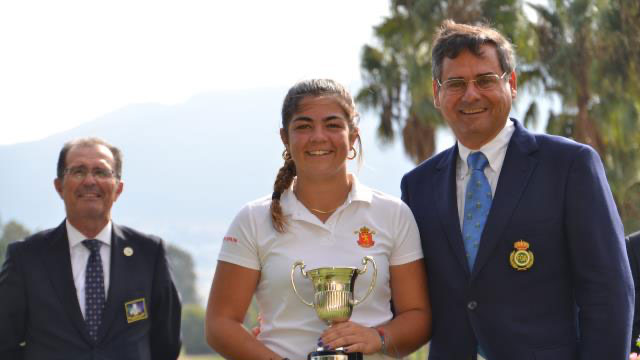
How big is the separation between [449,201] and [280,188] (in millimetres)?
756

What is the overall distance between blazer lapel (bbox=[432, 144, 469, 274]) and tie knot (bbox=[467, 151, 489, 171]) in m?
0.11

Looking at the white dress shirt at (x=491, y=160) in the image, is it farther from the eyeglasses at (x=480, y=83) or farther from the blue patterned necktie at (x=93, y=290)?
the blue patterned necktie at (x=93, y=290)

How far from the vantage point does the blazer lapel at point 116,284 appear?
556 centimetres

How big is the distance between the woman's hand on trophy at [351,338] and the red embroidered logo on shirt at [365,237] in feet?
1.25

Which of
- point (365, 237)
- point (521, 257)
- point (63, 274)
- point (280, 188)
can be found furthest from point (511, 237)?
point (63, 274)

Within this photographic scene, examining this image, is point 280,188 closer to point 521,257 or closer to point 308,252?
point 308,252

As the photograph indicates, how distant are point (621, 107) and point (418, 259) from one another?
13966 millimetres

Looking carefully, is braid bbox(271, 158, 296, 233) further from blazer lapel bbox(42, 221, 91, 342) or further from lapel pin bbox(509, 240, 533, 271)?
blazer lapel bbox(42, 221, 91, 342)

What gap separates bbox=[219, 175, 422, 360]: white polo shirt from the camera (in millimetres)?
4266

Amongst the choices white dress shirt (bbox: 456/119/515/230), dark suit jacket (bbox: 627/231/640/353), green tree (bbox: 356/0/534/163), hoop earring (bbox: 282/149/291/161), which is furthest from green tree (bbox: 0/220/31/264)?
white dress shirt (bbox: 456/119/515/230)

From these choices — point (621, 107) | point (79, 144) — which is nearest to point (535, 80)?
point (621, 107)

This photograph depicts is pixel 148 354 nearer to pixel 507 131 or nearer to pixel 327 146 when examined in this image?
pixel 327 146

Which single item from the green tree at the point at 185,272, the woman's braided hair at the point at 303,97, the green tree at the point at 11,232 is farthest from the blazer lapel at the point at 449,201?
the green tree at the point at 185,272

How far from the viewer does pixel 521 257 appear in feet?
13.8
